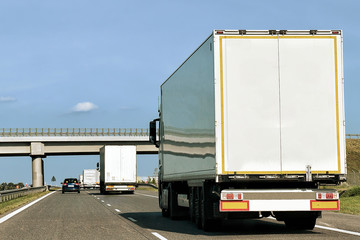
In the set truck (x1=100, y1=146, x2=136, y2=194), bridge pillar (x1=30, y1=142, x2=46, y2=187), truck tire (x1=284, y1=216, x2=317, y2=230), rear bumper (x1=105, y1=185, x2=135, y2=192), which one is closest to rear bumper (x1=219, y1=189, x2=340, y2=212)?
truck tire (x1=284, y1=216, x2=317, y2=230)

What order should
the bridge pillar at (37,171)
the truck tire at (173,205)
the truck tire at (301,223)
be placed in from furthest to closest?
the bridge pillar at (37,171) < the truck tire at (173,205) < the truck tire at (301,223)

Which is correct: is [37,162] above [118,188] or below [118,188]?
above

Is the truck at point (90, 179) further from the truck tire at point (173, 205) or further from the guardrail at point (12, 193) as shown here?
the truck tire at point (173, 205)

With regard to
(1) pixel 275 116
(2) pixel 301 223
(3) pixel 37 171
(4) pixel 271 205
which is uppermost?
(1) pixel 275 116

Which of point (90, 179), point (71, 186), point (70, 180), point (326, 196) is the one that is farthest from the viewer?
point (90, 179)

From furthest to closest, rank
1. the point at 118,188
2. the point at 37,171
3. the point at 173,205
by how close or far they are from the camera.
Result: the point at 37,171 → the point at 118,188 → the point at 173,205

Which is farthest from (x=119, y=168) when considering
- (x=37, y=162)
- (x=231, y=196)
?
(x=231, y=196)

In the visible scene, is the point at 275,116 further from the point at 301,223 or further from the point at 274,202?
the point at 301,223

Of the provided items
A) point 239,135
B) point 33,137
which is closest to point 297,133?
point 239,135

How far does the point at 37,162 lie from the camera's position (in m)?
70.7

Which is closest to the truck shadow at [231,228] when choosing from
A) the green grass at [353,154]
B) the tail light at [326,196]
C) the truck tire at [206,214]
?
the truck tire at [206,214]

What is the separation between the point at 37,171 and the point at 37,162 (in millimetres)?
1415

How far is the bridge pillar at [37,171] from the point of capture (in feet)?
232

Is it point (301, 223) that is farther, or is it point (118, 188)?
point (118, 188)
